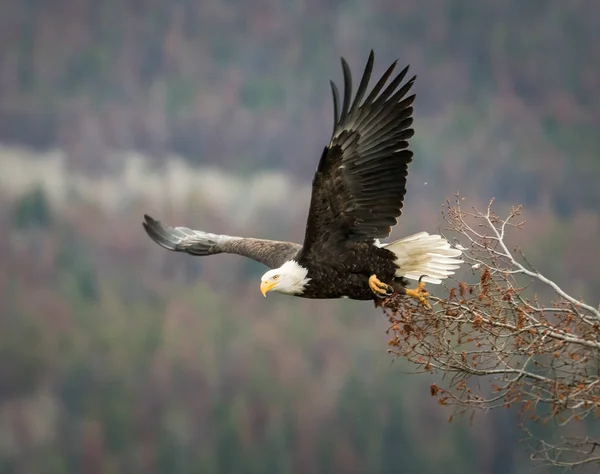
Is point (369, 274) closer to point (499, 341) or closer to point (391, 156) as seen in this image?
point (391, 156)

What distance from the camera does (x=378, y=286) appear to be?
5594 millimetres

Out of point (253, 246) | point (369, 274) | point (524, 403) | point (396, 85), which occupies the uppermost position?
point (396, 85)

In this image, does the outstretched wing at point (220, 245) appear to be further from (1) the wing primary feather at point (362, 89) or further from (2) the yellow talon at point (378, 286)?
(1) the wing primary feather at point (362, 89)

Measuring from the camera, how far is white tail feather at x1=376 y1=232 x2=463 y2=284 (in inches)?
216

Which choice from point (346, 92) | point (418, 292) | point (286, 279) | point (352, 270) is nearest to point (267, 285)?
point (286, 279)

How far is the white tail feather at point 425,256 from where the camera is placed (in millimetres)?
5492

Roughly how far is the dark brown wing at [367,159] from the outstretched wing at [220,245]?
0.81 m

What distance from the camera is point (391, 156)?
528cm

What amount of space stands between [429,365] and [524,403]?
0.51 metres

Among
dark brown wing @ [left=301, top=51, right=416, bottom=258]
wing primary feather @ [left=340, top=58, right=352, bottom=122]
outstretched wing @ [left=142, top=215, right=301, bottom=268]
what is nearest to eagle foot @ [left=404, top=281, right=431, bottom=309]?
dark brown wing @ [left=301, top=51, right=416, bottom=258]

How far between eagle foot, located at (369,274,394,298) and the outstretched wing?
27.5 inches

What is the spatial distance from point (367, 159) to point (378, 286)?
0.90 metres

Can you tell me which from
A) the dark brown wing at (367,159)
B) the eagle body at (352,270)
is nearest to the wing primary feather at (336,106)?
the dark brown wing at (367,159)

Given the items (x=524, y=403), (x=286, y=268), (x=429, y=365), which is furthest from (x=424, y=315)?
(x=286, y=268)
